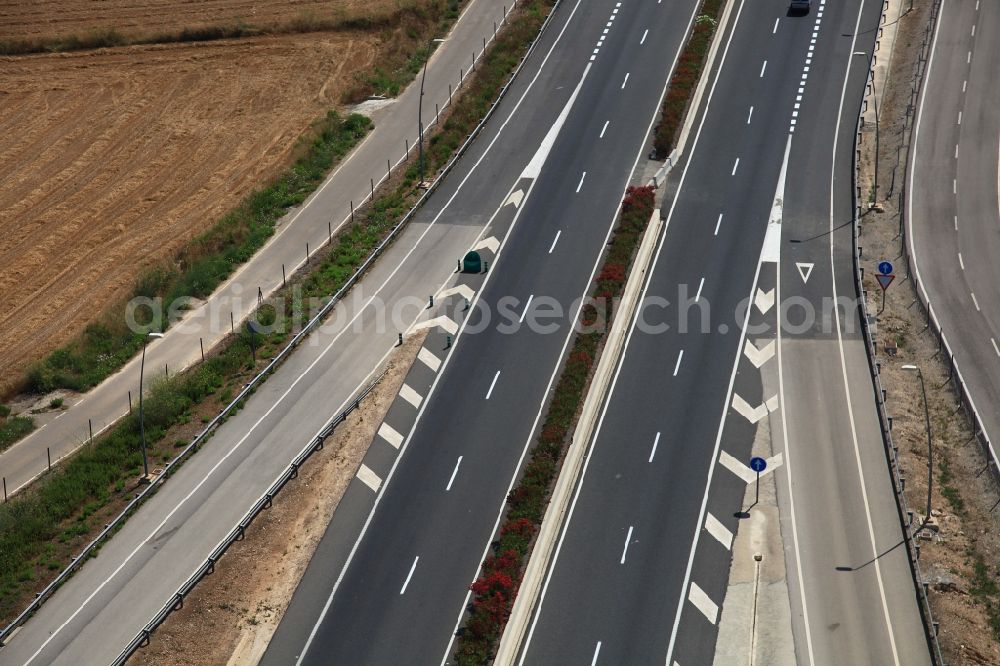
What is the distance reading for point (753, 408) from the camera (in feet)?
210

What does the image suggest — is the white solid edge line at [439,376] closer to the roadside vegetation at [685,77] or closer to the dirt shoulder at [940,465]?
the roadside vegetation at [685,77]

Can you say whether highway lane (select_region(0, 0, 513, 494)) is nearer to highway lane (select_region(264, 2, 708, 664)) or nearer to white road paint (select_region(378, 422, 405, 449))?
highway lane (select_region(264, 2, 708, 664))

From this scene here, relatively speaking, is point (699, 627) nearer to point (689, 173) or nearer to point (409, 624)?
point (409, 624)

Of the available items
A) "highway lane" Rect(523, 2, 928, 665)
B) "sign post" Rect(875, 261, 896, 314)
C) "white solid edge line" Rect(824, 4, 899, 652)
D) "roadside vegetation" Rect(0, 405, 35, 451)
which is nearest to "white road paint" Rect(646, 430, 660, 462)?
"highway lane" Rect(523, 2, 928, 665)

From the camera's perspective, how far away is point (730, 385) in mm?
65438

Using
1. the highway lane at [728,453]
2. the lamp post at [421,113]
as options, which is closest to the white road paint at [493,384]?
the highway lane at [728,453]

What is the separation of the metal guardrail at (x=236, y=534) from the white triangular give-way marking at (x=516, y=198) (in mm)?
17770

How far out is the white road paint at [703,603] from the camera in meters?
53.2

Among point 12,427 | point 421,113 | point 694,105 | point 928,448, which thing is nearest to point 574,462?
point 928,448

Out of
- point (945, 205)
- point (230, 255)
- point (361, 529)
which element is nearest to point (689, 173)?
point (945, 205)

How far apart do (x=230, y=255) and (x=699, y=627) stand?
131 feet

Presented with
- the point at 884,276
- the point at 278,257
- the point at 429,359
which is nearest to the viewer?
the point at 429,359

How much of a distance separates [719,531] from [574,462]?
766 centimetres

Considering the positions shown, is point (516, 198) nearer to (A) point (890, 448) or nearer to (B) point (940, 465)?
(A) point (890, 448)
